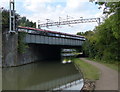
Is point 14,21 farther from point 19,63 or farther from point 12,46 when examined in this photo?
point 19,63

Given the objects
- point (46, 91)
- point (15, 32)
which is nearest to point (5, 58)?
point (15, 32)

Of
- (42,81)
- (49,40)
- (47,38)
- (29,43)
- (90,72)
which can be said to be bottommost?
(42,81)

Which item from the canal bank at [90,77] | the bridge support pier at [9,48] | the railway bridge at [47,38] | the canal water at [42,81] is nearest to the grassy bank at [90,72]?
the canal bank at [90,77]

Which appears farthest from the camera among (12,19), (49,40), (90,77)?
(49,40)

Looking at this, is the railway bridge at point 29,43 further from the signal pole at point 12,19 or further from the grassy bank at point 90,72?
the grassy bank at point 90,72

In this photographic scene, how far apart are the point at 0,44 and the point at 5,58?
6.67 feet

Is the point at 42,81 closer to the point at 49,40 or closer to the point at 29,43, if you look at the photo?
the point at 29,43

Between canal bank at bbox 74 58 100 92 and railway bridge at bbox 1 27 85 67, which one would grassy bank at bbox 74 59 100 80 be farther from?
railway bridge at bbox 1 27 85 67

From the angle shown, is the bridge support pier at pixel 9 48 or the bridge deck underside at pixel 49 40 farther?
the bridge deck underside at pixel 49 40

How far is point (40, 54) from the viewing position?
40438 millimetres

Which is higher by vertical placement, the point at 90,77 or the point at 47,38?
the point at 47,38

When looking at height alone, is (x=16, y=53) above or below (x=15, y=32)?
below

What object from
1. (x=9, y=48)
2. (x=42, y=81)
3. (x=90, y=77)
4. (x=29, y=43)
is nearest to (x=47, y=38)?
(x=29, y=43)

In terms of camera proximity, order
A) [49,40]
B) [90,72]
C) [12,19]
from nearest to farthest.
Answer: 1. [90,72]
2. [12,19]
3. [49,40]
